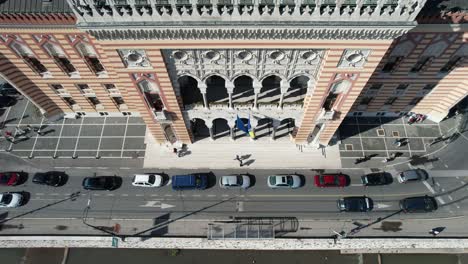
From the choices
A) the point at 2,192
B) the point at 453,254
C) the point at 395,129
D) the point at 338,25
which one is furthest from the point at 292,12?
the point at 2,192

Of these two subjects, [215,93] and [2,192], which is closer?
[215,93]

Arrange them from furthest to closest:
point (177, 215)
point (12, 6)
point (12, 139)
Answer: point (12, 139) → point (177, 215) → point (12, 6)

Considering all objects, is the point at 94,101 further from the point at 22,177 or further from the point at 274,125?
the point at 274,125

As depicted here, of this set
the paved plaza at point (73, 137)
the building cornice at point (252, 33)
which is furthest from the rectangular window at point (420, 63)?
the paved plaza at point (73, 137)

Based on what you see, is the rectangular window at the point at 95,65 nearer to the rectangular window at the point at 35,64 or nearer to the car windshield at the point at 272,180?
the rectangular window at the point at 35,64

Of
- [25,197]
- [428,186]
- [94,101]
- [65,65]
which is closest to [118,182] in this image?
[94,101]

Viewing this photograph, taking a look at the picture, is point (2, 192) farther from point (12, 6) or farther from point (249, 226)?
point (249, 226)
